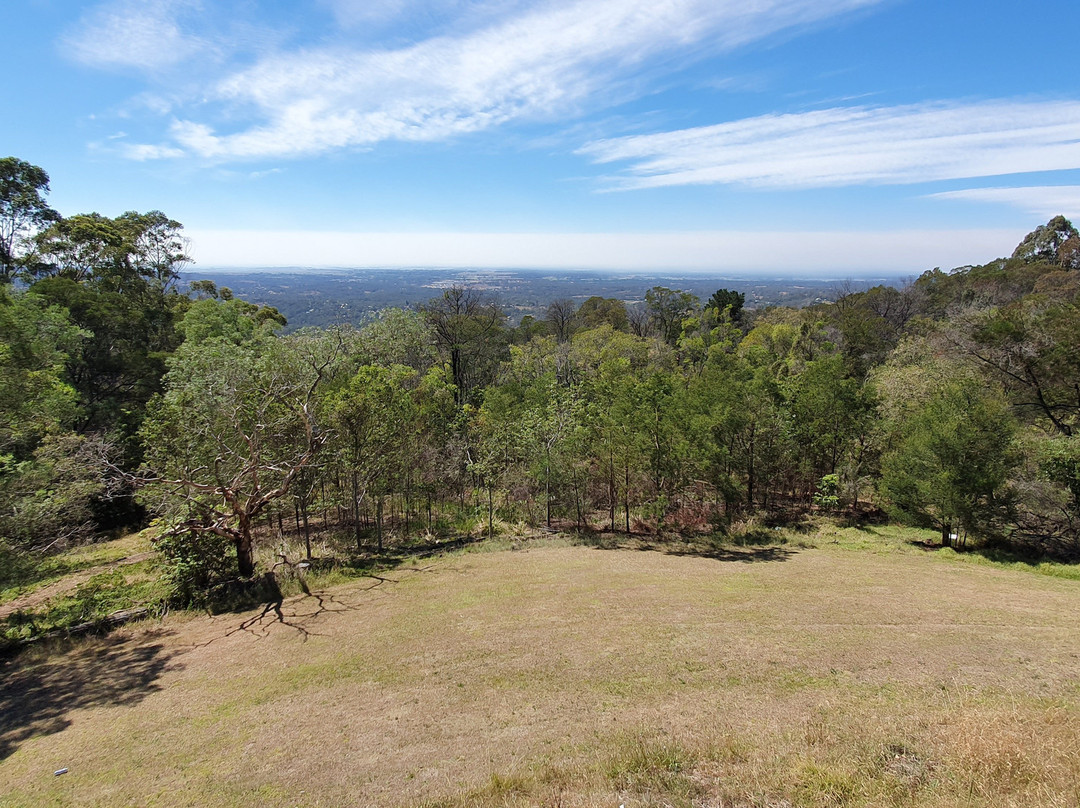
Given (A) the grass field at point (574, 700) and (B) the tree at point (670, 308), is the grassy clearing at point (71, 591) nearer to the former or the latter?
(A) the grass field at point (574, 700)

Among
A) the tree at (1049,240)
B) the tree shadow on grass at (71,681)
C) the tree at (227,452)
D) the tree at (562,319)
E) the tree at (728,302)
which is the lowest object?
the tree shadow on grass at (71,681)

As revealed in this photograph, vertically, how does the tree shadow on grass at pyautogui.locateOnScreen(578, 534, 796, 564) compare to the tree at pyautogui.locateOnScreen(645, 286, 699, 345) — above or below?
below

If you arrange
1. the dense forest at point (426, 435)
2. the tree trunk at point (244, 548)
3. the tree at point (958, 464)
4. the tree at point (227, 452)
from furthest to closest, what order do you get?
1. the tree at point (958, 464)
2. the dense forest at point (426, 435)
3. the tree trunk at point (244, 548)
4. the tree at point (227, 452)

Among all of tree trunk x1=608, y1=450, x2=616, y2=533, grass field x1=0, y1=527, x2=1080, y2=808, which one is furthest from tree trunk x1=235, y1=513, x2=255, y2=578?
tree trunk x1=608, y1=450, x2=616, y2=533

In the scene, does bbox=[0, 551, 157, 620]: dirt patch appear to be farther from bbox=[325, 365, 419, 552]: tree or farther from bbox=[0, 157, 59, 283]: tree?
bbox=[0, 157, 59, 283]: tree

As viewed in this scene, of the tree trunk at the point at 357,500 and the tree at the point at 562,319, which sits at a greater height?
the tree at the point at 562,319

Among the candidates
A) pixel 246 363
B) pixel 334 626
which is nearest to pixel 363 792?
pixel 334 626

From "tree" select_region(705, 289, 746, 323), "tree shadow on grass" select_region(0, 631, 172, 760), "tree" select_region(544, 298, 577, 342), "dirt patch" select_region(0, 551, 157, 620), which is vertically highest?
"tree" select_region(705, 289, 746, 323)

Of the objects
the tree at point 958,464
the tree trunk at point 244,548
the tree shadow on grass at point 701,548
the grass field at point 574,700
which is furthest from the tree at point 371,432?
the tree at point 958,464
